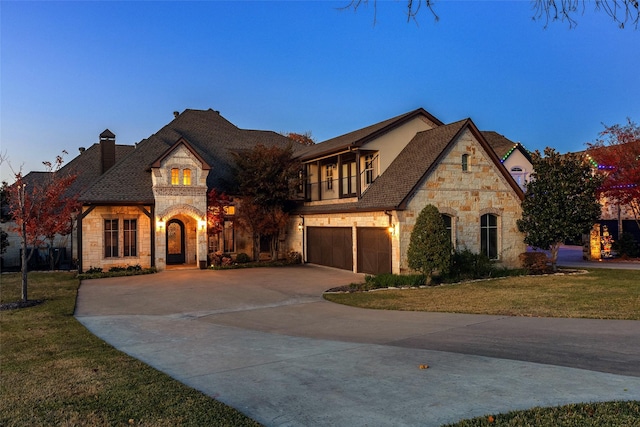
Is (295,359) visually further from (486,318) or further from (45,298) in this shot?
(45,298)

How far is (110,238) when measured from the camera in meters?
23.8

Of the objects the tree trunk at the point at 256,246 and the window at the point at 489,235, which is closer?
the window at the point at 489,235

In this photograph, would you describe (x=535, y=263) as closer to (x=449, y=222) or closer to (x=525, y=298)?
(x=449, y=222)

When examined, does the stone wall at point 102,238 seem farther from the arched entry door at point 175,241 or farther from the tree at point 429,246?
the tree at point 429,246

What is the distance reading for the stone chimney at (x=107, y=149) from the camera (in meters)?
27.7

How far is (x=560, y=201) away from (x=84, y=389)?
1997 cm

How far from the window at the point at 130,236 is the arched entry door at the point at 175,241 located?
273cm

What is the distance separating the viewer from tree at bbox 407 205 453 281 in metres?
17.5

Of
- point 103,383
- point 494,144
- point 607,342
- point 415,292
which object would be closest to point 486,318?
point 607,342

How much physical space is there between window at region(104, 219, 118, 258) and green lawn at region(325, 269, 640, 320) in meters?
13.3

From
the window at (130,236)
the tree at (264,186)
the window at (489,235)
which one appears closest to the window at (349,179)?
the tree at (264,186)

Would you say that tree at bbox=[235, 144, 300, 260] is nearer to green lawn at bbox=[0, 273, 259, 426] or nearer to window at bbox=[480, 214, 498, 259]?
window at bbox=[480, 214, 498, 259]

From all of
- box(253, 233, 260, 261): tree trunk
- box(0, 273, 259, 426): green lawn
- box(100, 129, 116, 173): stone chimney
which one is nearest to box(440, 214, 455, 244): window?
box(253, 233, 260, 261): tree trunk

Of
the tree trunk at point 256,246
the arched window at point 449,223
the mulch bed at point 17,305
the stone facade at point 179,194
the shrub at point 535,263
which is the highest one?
the stone facade at point 179,194
